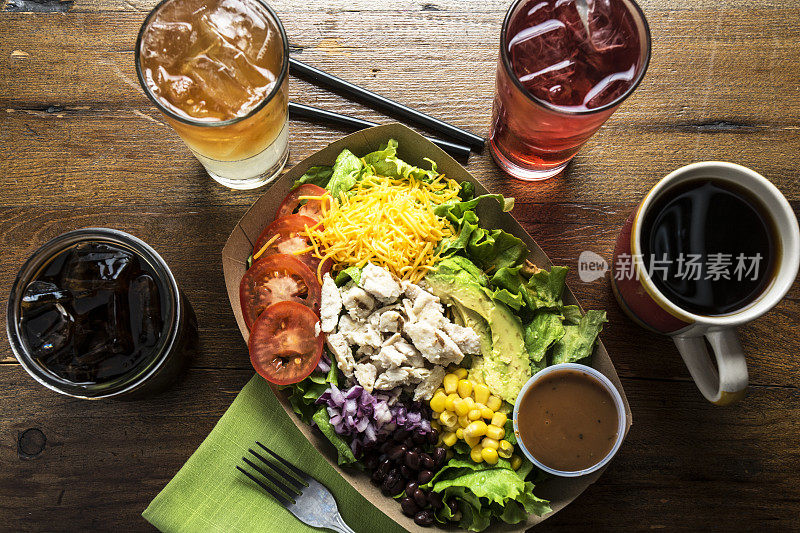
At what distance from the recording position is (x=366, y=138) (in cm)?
211

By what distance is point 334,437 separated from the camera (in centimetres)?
190

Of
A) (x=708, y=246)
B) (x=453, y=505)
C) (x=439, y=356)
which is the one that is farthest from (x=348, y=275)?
(x=708, y=246)

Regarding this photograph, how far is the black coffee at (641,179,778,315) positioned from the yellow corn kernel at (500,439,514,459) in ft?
2.25

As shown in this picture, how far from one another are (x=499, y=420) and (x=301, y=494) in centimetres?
74

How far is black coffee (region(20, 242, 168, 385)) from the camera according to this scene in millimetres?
1787

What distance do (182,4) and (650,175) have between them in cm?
173

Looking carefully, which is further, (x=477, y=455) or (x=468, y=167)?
(x=468, y=167)

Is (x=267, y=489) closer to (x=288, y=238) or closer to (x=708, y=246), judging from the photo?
(x=288, y=238)

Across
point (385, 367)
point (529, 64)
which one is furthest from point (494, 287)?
point (529, 64)

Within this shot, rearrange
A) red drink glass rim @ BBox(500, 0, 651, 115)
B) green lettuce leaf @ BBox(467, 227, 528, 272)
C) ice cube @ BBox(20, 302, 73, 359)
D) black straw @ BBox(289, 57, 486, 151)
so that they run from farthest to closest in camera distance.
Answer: black straw @ BBox(289, 57, 486, 151) → green lettuce leaf @ BBox(467, 227, 528, 272) → ice cube @ BBox(20, 302, 73, 359) → red drink glass rim @ BBox(500, 0, 651, 115)

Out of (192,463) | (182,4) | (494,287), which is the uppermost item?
(182,4)

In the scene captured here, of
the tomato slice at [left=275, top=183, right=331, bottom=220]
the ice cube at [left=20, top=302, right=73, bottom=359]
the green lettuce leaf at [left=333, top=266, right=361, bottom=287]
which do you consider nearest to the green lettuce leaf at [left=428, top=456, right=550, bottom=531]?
the green lettuce leaf at [left=333, top=266, right=361, bottom=287]

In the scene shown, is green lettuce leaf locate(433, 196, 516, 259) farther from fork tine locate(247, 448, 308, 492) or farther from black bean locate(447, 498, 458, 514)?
fork tine locate(247, 448, 308, 492)

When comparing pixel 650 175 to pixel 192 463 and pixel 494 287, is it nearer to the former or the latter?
pixel 494 287
